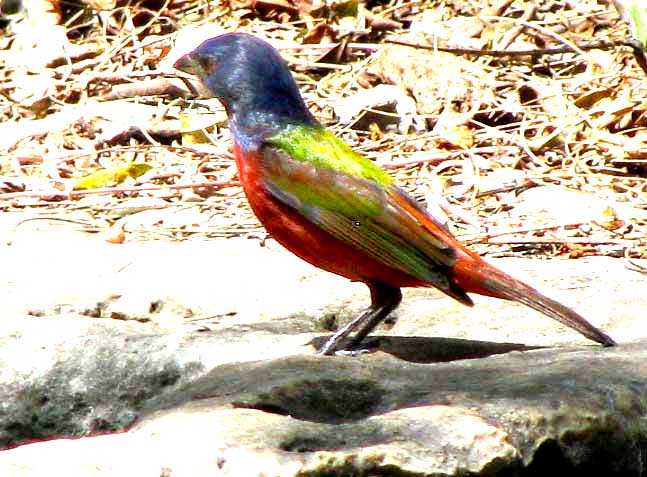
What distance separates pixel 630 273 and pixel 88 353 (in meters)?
2.17

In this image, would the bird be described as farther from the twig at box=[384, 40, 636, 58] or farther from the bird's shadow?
the twig at box=[384, 40, 636, 58]

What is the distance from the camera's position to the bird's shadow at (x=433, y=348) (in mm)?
3982

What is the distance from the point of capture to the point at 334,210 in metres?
4.40

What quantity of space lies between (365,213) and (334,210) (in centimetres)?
11

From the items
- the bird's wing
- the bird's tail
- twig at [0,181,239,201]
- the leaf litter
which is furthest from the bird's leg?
twig at [0,181,239,201]

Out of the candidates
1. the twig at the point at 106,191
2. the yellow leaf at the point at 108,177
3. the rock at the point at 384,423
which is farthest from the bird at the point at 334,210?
the yellow leaf at the point at 108,177

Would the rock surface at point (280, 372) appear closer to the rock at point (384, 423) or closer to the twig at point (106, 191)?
the rock at point (384, 423)

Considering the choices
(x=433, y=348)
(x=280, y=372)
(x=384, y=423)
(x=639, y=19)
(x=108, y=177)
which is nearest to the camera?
(x=384, y=423)

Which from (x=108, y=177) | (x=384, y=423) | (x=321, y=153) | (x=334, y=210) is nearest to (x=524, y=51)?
(x=108, y=177)

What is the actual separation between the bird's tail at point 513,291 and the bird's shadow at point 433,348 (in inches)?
5.3

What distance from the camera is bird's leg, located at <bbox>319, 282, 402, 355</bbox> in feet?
14.1

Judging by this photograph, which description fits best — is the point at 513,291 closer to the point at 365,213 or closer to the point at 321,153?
the point at 365,213

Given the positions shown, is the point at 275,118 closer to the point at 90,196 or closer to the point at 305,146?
the point at 305,146

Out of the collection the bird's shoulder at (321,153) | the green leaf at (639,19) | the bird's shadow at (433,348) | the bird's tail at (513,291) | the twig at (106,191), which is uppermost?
the bird's shoulder at (321,153)
